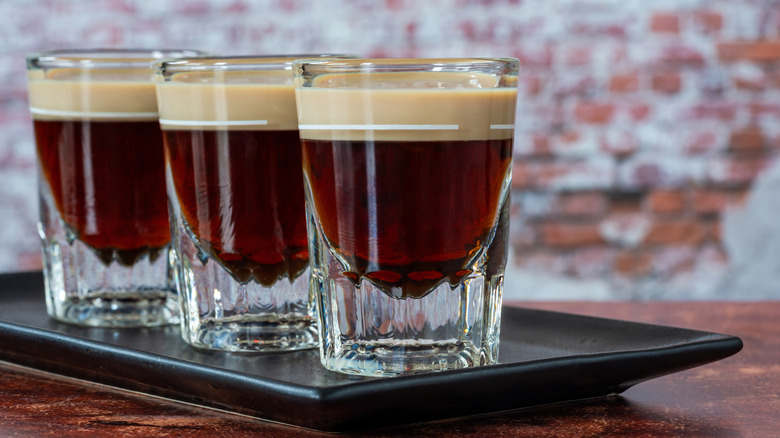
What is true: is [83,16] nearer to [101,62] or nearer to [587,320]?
[101,62]

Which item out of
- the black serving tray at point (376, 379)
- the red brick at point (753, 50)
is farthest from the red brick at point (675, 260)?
the black serving tray at point (376, 379)

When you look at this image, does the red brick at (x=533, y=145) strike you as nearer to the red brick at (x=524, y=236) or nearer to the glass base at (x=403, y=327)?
the red brick at (x=524, y=236)

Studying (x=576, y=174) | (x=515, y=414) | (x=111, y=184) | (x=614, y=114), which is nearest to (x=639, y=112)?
(x=614, y=114)

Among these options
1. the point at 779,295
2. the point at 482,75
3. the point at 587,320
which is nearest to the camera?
the point at 482,75

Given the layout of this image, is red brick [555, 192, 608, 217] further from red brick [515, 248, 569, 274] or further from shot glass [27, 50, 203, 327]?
shot glass [27, 50, 203, 327]

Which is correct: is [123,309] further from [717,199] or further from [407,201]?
[717,199]

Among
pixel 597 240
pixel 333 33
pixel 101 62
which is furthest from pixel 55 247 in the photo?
pixel 597 240
